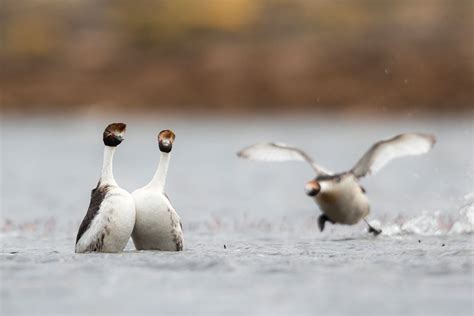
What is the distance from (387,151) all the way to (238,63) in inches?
2844

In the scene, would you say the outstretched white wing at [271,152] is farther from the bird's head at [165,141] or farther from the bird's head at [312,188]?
the bird's head at [165,141]

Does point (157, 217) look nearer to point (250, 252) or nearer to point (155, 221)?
point (155, 221)

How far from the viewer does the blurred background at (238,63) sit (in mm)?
81688

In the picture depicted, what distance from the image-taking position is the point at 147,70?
9106 centimetres

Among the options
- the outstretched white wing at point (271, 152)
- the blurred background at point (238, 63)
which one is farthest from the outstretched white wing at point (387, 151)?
the blurred background at point (238, 63)

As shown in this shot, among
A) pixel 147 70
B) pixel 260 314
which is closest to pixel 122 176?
pixel 260 314

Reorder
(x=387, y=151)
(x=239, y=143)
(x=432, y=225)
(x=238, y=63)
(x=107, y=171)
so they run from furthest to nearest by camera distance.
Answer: (x=238, y=63) → (x=239, y=143) → (x=432, y=225) → (x=387, y=151) → (x=107, y=171)

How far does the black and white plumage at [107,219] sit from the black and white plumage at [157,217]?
0.16 m

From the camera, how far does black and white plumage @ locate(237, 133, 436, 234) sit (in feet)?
52.9

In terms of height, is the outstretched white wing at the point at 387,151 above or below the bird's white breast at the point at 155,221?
above

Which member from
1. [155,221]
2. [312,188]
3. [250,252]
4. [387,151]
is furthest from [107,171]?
[387,151]

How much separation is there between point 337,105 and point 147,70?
1784 centimetres

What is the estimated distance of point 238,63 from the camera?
3494 inches

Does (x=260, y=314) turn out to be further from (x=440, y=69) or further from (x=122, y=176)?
(x=440, y=69)
